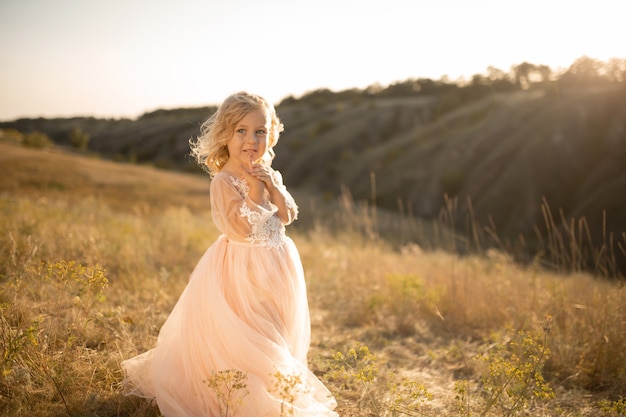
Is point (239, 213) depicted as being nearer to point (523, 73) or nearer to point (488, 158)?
point (488, 158)

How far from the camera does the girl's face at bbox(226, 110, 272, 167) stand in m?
2.80

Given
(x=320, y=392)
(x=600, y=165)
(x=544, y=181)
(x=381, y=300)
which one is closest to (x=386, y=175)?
(x=544, y=181)

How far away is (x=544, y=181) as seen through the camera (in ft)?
83.5

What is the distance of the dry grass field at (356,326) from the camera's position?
2.79 meters

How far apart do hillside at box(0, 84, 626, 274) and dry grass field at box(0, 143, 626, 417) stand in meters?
10.3

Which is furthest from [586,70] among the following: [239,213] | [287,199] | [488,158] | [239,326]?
[239,326]

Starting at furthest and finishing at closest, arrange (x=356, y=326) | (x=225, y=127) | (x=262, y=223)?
(x=356, y=326) → (x=225, y=127) → (x=262, y=223)

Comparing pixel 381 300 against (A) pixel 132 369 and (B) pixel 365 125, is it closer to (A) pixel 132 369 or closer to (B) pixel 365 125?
(A) pixel 132 369

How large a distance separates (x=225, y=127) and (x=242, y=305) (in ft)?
3.79

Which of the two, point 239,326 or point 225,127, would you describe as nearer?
point 239,326

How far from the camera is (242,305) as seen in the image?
9.02 feet

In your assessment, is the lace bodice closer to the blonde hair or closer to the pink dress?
the pink dress

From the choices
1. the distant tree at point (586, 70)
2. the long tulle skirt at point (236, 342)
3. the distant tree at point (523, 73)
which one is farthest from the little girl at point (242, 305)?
the distant tree at point (523, 73)

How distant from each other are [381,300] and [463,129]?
103 ft
